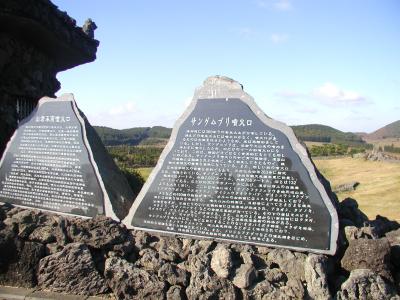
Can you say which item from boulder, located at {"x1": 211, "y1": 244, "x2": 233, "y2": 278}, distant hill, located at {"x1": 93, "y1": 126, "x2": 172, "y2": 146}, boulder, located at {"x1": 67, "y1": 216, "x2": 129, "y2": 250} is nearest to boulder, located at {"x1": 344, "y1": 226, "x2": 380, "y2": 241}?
boulder, located at {"x1": 211, "y1": 244, "x2": 233, "y2": 278}

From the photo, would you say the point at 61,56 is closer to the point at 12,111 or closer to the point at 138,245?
the point at 12,111

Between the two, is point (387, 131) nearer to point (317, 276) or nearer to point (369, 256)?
point (369, 256)

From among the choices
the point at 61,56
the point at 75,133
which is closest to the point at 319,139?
the point at 61,56

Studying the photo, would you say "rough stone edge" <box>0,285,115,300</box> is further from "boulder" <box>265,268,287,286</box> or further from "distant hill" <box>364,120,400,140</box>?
"distant hill" <box>364,120,400,140</box>

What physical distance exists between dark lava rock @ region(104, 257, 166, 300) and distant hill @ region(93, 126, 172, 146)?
25.3 meters

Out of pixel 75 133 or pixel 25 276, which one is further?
pixel 75 133

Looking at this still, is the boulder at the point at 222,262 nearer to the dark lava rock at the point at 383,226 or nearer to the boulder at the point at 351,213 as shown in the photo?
the boulder at the point at 351,213

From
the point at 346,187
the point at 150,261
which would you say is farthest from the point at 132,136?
the point at 150,261

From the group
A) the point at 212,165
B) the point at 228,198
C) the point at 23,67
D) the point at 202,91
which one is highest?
the point at 23,67

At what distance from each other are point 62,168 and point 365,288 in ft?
14.1

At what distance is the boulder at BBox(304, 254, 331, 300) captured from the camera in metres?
4.29

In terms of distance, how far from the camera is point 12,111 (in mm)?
10406

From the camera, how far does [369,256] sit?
450 cm

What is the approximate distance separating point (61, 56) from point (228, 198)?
923cm
